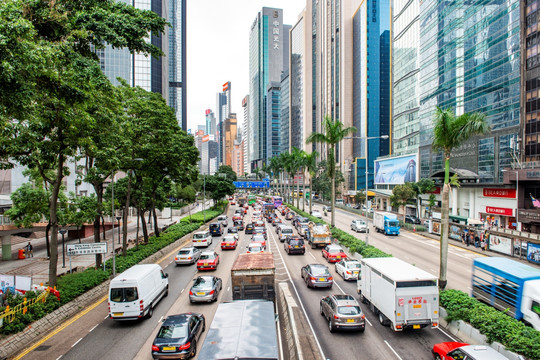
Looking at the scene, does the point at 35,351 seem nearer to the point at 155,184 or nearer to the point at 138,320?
the point at 138,320

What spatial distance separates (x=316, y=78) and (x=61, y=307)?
531ft

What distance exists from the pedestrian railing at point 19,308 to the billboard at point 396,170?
232ft

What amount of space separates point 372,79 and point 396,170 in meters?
57.1

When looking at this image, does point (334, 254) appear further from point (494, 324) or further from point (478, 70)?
point (478, 70)

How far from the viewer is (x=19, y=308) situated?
14328mm

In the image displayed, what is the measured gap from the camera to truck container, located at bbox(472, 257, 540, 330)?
1349 cm

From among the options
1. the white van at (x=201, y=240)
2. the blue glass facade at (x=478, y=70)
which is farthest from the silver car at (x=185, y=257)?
A: the blue glass facade at (x=478, y=70)

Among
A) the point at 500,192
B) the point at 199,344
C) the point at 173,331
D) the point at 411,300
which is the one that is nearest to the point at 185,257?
the point at 199,344

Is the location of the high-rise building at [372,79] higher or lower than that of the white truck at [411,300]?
higher

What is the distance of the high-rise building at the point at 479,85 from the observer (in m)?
46.2

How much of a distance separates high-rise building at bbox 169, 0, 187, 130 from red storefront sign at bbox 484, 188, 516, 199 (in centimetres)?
15667

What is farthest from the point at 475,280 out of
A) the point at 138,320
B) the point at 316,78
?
the point at 316,78

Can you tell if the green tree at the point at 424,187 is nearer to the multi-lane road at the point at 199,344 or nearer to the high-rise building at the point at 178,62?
the multi-lane road at the point at 199,344

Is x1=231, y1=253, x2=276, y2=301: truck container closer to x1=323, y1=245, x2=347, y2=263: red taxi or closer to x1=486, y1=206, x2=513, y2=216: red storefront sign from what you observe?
x1=323, y1=245, x2=347, y2=263: red taxi
